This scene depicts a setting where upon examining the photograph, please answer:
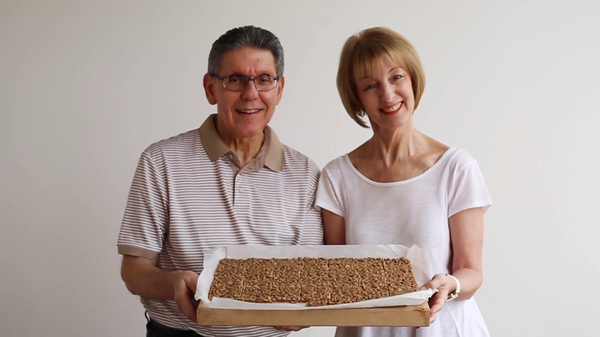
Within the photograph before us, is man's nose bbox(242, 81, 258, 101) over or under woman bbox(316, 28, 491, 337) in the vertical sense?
over

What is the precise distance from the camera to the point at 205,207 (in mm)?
1876

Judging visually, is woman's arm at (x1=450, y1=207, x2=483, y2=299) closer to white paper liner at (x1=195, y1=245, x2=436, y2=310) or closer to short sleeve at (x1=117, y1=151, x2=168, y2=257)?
white paper liner at (x1=195, y1=245, x2=436, y2=310)

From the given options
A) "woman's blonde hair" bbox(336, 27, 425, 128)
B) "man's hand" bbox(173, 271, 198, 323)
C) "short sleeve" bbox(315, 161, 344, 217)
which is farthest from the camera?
"short sleeve" bbox(315, 161, 344, 217)

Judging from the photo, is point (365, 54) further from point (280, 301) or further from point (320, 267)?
point (280, 301)

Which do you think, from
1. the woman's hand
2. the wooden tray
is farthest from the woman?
the wooden tray

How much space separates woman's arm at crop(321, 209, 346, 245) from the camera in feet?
6.45

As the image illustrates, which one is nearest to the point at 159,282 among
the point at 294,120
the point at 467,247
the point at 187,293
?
the point at 187,293

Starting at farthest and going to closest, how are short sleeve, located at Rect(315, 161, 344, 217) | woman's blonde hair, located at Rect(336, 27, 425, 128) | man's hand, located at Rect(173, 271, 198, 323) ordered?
short sleeve, located at Rect(315, 161, 344, 217), woman's blonde hair, located at Rect(336, 27, 425, 128), man's hand, located at Rect(173, 271, 198, 323)

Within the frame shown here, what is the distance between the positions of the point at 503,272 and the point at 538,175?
53cm

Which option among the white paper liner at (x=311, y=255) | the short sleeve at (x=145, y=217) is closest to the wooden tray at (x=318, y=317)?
the white paper liner at (x=311, y=255)

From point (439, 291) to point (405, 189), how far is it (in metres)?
0.38

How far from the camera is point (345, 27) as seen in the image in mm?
3027

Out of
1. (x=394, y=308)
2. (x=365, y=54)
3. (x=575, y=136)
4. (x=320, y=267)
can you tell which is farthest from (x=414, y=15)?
(x=394, y=308)

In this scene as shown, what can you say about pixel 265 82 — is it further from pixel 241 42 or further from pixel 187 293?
pixel 187 293
